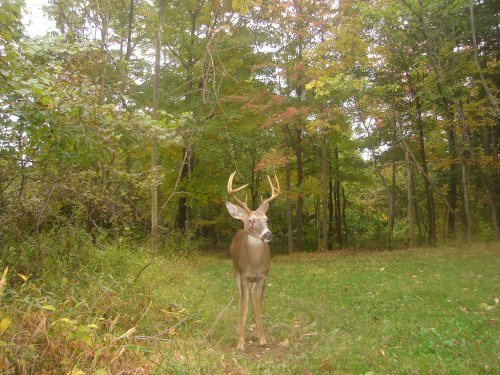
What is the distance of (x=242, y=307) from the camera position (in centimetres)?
597

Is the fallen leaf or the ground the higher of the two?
the ground

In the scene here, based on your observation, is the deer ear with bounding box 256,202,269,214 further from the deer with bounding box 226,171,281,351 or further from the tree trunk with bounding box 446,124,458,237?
the tree trunk with bounding box 446,124,458,237

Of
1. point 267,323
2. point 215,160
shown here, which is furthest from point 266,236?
point 215,160

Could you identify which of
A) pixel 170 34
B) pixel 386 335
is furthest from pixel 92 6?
pixel 386 335

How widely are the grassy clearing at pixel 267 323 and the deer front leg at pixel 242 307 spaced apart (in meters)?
0.18

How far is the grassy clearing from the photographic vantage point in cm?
364

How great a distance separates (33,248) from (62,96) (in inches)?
89.3

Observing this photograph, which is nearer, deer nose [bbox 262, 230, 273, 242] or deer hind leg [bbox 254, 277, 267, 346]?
deer nose [bbox 262, 230, 273, 242]

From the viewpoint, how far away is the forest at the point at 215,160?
462 centimetres

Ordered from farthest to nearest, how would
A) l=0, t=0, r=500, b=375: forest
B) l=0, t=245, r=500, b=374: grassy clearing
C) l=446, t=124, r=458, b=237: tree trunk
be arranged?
1. l=446, t=124, r=458, b=237: tree trunk
2. l=0, t=0, r=500, b=375: forest
3. l=0, t=245, r=500, b=374: grassy clearing

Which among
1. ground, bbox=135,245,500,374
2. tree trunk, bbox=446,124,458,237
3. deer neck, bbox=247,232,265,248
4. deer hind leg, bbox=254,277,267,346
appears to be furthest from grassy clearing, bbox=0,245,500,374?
tree trunk, bbox=446,124,458,237

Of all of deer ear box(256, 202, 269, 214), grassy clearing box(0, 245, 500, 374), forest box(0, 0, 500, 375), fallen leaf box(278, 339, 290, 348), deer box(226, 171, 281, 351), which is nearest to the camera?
grassy clearing box(0, 245, 500, 374)

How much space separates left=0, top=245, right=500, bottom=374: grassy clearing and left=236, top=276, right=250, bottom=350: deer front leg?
0.58ft

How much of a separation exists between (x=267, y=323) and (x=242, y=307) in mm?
1038
